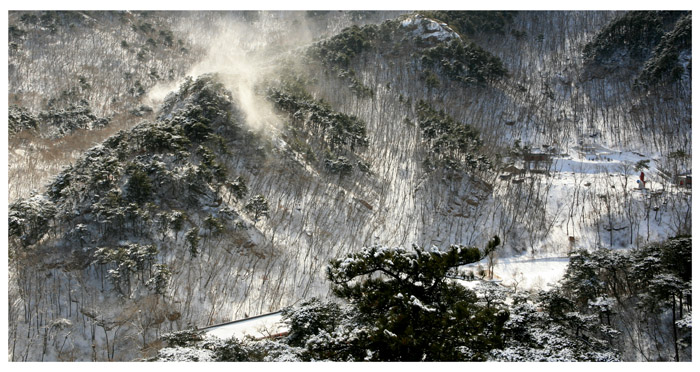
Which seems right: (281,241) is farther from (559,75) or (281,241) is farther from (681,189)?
(559,75)

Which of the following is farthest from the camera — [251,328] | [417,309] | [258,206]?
[258,206]

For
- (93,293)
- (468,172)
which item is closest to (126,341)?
(93,293)

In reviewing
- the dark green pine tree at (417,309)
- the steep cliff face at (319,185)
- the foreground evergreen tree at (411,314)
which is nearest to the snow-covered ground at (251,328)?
the steep cliff face at (319,185)

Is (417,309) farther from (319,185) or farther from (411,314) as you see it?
(319,185)

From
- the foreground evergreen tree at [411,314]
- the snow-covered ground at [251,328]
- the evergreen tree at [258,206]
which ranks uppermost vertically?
the evergreen tree at [258,206]

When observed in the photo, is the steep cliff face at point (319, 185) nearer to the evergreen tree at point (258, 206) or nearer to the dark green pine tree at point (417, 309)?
the evergreen tree at point (258, 206)

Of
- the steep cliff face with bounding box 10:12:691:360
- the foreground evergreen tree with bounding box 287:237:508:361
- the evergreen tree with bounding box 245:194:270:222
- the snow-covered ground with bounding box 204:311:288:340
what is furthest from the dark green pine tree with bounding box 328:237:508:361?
the evergreen tree with bounding box 245:194:270:222

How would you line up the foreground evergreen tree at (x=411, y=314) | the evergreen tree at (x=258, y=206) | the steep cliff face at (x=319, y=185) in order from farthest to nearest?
the evergreen tree at (x=258, y=206)
the steep cliff face at (x=319, y=185)
the foreground evergreen tree at (x=411, y=314)

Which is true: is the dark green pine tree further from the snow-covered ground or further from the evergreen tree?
the evergreen tree

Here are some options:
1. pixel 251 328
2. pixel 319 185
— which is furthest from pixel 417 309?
pixel 319 185
